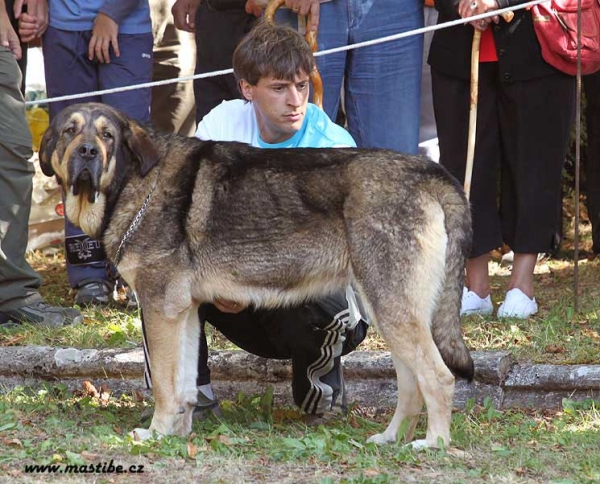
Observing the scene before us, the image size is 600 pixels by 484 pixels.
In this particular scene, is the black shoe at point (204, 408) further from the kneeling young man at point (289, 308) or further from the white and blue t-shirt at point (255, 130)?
the white and blue t-shirt at point (255, 130)

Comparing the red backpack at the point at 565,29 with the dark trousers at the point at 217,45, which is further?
the dark trousers at the point at 217,45

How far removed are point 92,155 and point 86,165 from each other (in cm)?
5

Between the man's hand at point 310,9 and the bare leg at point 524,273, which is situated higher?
the man's hand at point 310,9

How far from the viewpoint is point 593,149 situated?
8617 millimetres

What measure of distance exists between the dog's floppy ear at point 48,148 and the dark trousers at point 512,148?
2.81m

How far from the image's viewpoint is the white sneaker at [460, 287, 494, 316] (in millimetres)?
7011

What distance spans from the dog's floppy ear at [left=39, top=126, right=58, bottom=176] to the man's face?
3.24ft

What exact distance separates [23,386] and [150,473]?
6.09ft

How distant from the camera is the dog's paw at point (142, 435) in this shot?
5.02 m

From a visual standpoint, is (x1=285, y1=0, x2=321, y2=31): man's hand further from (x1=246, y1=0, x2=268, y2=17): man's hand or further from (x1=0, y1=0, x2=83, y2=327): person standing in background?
(x1=0, y1=0, x2=83, y2=327): person standing in background

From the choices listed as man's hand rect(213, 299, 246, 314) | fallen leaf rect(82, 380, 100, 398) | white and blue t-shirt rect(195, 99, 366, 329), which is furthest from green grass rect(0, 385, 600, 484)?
white and blue t-shirt rect(195, 99, 366, 329)

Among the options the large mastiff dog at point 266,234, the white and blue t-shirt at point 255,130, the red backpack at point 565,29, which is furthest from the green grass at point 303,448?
the red backpack at point 565,29

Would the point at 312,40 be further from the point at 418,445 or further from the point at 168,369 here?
the point at 418,445

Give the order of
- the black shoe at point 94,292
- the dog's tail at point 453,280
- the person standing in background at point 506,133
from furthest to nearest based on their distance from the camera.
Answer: the black shoe at point 94,292, the person standing in background at point 506,133, the dog's tail at point 453,280
